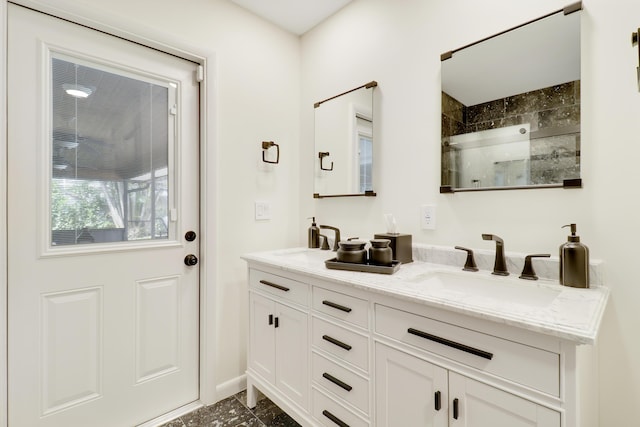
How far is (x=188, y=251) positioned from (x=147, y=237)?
25 cm

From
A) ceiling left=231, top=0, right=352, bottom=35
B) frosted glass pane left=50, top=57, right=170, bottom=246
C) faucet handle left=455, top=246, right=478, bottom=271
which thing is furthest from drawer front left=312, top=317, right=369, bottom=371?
ceiling left=231, top=0, right=352, bottom=35

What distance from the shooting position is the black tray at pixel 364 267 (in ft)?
4.38

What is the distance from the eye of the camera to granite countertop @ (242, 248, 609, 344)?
782 millimetres

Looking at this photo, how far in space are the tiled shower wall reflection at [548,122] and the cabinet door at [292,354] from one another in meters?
1.23

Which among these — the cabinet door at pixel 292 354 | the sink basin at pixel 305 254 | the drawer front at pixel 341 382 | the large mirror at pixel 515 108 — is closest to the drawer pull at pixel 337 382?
the drawer front at pixel 341 382

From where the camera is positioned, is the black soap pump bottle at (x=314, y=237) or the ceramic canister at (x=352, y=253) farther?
the black soap pump bottle at (x=314, y=237)

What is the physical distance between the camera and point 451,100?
1542 millimetres

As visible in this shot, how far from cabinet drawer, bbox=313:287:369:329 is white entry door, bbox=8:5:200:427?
0.94 meters

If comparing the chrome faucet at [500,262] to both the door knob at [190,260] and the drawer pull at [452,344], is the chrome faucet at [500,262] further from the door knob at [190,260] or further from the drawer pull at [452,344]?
the door knob at [190,260]

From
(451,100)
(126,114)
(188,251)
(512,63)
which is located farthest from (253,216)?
(512,63)

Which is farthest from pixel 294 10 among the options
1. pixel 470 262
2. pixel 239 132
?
pixel 470 262

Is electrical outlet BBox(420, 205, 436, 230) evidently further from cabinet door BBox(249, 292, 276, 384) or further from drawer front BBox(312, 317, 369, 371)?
cabinet door BBox(249, 292, 276, 384)

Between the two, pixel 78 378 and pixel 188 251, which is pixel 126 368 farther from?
pixel 188 251

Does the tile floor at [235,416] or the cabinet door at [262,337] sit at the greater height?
the cabinet door at [262,337]
